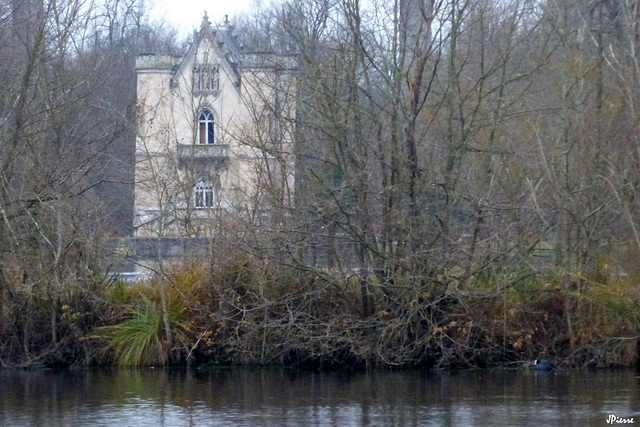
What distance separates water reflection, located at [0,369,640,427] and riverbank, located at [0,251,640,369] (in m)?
0.52

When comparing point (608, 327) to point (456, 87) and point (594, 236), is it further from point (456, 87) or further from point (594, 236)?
point (456, 87)

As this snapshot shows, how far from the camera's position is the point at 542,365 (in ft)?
48.3

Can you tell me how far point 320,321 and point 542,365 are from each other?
3.79 metres

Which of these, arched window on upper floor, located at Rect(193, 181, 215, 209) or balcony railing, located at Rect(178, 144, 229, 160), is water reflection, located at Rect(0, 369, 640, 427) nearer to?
arched window on upper floor, located at Rect(193, 181, 215, 209)

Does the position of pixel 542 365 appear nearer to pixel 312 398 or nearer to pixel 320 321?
pixel 320 321

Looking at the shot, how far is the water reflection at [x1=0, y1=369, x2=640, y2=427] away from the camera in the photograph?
10.7 metres

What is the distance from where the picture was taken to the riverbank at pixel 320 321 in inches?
592

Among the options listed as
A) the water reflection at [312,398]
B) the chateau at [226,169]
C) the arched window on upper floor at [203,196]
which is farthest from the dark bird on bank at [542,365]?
the arched window on upper floor at [203,196]

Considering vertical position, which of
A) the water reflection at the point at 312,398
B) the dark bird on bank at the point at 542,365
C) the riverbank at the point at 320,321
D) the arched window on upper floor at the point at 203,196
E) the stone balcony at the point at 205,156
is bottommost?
the water reflection at the point at 312,398

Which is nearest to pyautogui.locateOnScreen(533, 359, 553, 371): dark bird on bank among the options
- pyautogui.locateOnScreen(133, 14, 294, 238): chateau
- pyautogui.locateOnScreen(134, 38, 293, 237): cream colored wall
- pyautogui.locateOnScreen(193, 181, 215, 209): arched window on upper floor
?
pyautogui.locateOnScreen(133, 14, 294, 238): chateau

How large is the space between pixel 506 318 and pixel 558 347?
1056 mm

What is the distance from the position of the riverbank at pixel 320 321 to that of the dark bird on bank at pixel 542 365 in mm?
297

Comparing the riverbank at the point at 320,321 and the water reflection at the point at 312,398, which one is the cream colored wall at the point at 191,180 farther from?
the water reflection at the point at 312,398

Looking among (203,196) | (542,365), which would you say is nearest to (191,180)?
(203,196)
